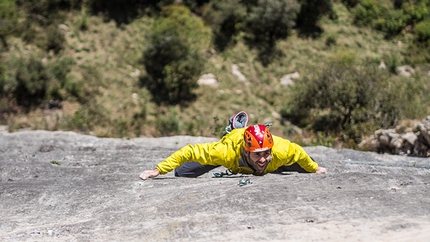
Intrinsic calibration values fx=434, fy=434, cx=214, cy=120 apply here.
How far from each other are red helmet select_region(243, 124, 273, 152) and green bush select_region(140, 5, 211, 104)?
989 inches

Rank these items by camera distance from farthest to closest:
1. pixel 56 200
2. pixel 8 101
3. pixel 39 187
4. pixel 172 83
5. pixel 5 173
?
pixel 172 83 → pixel 8 101 → pixel 5 173 → pixel 39 187 → pixel 56 200

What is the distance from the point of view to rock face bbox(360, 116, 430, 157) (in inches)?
544

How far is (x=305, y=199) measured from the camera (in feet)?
18.5

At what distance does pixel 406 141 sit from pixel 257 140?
10335 millimetres

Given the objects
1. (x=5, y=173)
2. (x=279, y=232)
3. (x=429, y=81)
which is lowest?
(x=5, y=173)

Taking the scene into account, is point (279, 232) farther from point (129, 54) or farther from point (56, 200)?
point (129, 54)

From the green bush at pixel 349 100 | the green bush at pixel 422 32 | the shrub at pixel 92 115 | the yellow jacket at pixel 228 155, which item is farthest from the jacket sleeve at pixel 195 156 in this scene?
the green bush at pixel 422 32

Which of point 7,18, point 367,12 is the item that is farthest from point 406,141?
point 7,18

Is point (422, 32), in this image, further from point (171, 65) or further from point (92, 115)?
point (92, 115)

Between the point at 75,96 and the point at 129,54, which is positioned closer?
the point at 75,96

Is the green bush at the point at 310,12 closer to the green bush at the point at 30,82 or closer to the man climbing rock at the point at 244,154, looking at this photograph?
the green bush at the point at 30,82

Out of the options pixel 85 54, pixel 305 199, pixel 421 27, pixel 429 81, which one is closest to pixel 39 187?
pixel 305 199

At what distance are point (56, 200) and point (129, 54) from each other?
89.6 feet

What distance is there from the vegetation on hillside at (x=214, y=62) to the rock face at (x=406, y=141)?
5471 millimetres
